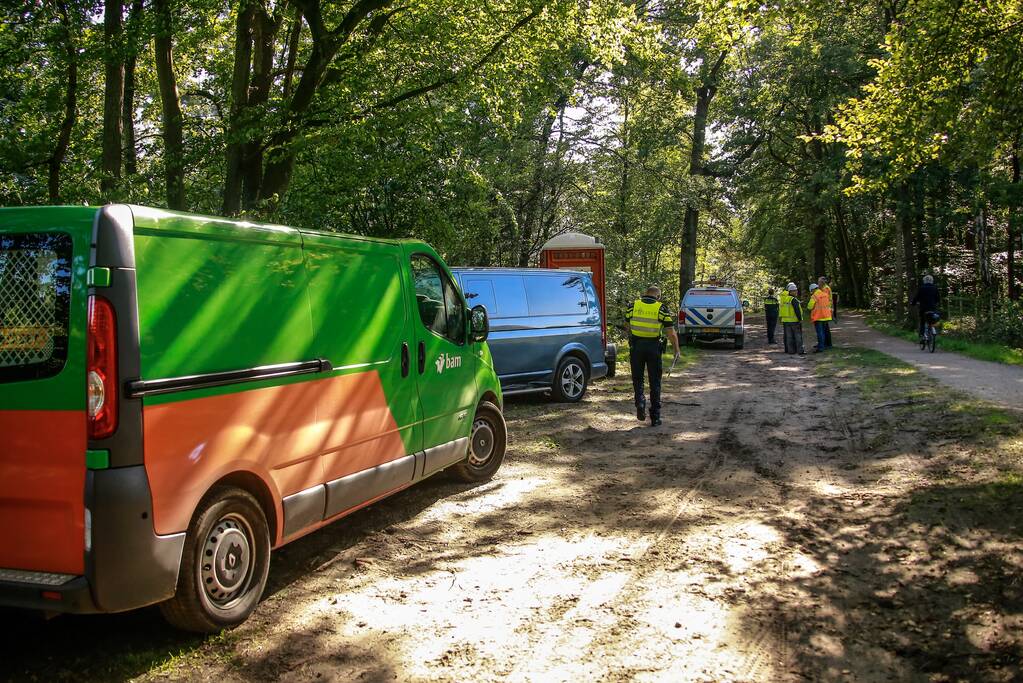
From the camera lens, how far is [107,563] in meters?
3.72

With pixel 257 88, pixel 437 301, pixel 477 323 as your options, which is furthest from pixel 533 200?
pixel 437 301

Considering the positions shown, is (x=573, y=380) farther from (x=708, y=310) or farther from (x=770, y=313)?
(x=770, y=313)

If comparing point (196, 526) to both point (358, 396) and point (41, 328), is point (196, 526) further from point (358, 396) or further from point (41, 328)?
point (358, 396)

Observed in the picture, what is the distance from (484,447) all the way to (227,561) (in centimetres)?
380

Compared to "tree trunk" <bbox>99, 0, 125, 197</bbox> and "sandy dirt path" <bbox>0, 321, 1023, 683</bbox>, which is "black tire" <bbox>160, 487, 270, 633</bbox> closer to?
"sandy dirt path" <bbox>0, 321, 1023, 683</bbox>

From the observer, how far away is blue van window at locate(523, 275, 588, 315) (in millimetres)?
13141

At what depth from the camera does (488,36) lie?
1492cm

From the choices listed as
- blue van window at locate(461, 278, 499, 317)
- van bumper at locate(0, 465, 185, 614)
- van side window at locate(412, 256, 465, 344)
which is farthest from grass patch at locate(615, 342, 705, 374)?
van bumper at locate(0, 465, 185, 614)

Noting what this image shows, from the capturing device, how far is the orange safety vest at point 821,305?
21203mm

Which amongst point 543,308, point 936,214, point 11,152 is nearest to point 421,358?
point 543,308

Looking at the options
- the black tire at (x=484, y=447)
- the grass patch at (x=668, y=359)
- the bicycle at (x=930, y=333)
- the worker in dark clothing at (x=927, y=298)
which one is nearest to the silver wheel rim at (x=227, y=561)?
the black tire at (x=484, y=447)

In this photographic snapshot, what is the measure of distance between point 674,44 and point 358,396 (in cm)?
2650

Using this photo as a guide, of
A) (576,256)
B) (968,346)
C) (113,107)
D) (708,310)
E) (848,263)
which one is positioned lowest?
(968,346)

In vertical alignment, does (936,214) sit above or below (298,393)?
above
